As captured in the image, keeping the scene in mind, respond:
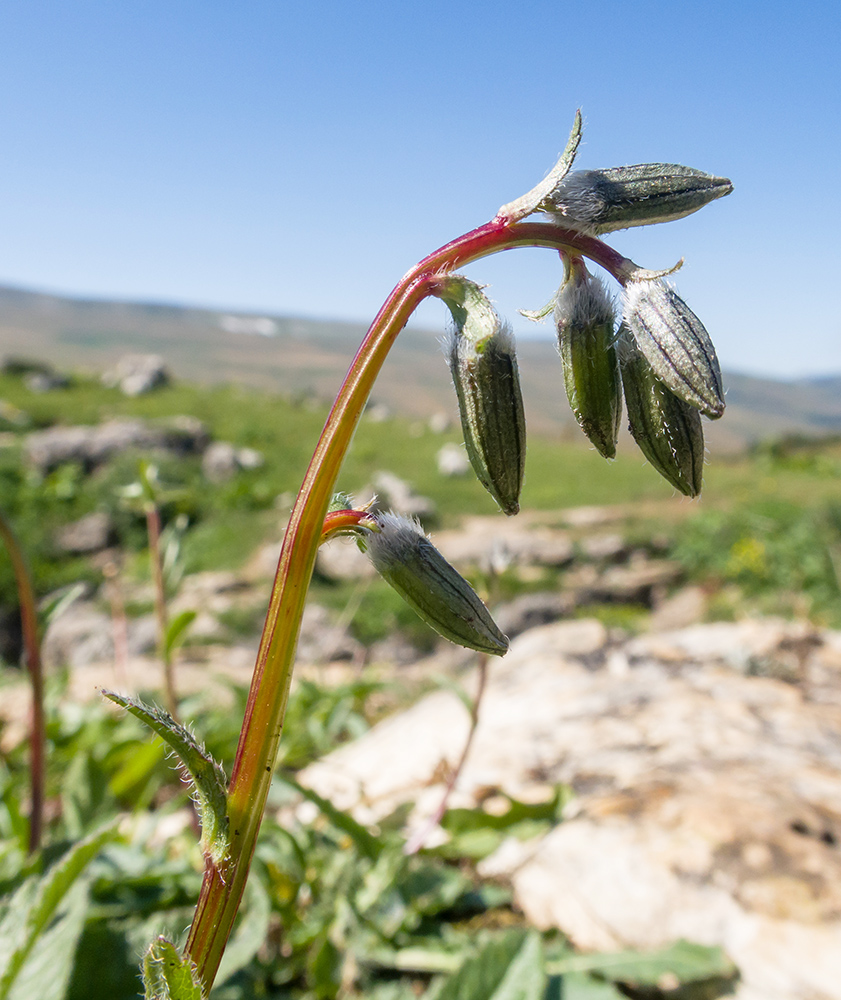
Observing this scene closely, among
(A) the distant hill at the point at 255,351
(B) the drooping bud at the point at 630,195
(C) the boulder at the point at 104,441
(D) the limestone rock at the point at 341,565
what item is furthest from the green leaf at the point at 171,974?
(A) the distant hill at the point at 255,351

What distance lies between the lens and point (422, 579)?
1.10 m

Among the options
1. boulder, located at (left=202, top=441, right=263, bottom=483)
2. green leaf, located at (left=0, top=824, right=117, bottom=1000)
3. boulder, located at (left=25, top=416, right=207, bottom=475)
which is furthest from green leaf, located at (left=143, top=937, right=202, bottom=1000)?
boulder, located at (left=25, top=416, right=207, bottom=475)

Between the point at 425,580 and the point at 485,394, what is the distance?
10.6 inches

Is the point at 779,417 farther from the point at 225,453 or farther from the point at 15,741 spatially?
the point at 15,741

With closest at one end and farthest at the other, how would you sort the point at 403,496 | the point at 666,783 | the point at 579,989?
the point at 579,989, the point at 666,783, the point at 403,496

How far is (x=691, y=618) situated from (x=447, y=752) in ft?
24.2

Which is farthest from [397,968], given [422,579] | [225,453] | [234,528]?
[225,453]

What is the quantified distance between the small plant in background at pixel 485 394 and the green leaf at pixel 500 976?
2.88 ft

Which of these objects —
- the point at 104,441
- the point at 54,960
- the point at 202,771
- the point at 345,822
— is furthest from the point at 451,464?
the point at 202,771

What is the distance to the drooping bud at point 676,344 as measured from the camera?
110 centimetres

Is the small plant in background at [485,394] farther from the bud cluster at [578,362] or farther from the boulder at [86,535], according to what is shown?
the boulder at [86,535]

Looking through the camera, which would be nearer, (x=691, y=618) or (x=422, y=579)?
(x=422, y=579)

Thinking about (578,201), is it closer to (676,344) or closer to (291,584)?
(676,344)

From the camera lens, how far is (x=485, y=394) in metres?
1.10
